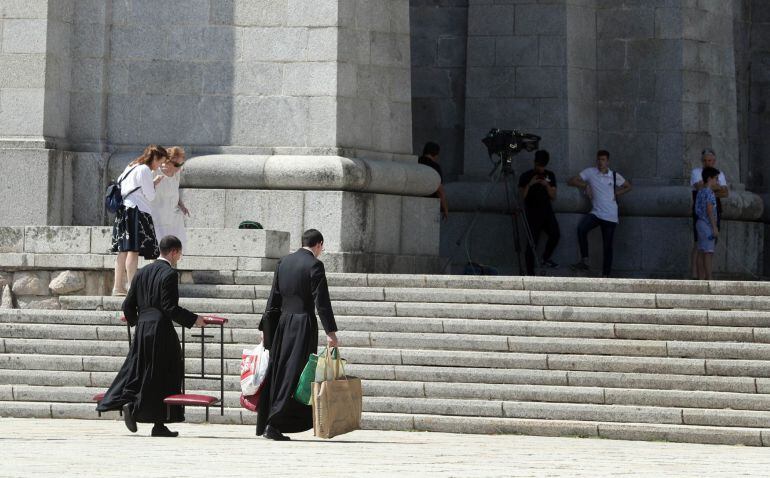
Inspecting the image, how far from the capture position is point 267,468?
34.2 ft

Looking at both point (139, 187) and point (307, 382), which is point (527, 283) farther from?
point (307, 382)

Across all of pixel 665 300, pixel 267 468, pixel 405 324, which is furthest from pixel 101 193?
pixel 267 468

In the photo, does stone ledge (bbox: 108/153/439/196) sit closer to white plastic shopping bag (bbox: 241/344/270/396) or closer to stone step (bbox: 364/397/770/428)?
stone step (bbox: 364/397/770/428)

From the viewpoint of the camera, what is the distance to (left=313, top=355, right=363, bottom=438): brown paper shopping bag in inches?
491

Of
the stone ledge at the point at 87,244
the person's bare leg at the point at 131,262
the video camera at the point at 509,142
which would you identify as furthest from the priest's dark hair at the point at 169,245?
the video camera at the point at 509,142

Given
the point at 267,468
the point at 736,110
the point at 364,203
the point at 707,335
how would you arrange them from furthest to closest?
the point at 736,110 < the point at 364,203 < the point at 707,335 < the point at 267,468

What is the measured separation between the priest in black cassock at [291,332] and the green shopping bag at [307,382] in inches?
6.9

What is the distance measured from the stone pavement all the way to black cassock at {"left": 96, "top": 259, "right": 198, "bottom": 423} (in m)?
0.23

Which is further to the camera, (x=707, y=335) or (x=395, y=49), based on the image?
(x=395, y=49)

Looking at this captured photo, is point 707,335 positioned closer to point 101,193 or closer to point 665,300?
point 665,300

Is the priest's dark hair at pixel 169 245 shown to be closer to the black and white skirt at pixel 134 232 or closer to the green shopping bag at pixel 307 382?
the green shopping bag at pixel 307 382

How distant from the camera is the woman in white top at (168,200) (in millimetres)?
16547

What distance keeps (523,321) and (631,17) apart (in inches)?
348

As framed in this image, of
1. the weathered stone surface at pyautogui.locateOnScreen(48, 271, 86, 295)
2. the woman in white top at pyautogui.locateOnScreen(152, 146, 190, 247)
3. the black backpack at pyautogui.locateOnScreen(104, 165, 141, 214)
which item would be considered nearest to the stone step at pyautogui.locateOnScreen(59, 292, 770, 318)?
the weathered stone surface at pyautogui.locateOnScreen(48, 271, 86, 295)
